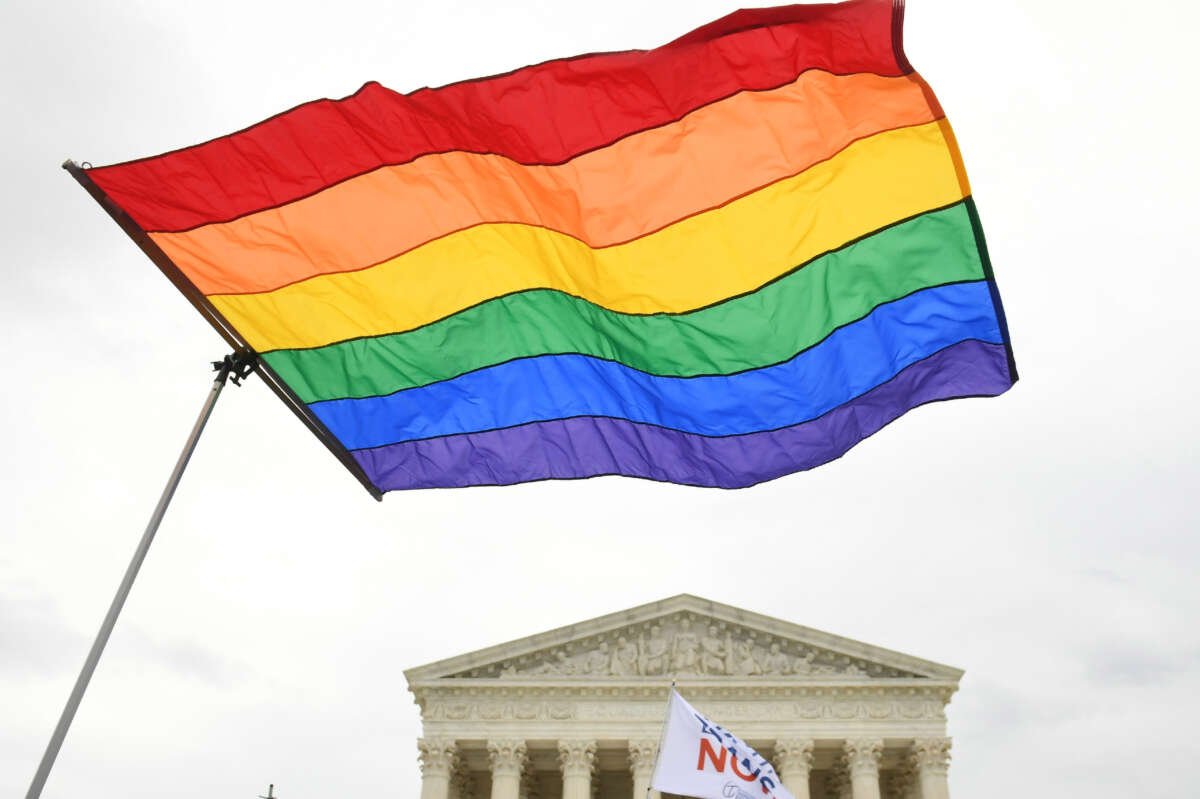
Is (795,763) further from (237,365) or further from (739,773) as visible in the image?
(237,365)

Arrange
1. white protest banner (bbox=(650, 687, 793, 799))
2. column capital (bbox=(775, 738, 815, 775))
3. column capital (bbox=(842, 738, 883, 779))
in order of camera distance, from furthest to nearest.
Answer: column capital (bbox=(775, 738, 815, 775)) → column capital (bbox=(842, 738, 883, 779)) → white protest banner (bbox=(650, 687, 793, 799))

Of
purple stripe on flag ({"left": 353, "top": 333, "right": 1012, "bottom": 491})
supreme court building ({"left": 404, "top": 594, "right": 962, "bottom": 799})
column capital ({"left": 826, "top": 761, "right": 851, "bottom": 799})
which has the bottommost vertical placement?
purple stripe on flag ({"left": 353, "top": 333, "right": 1012, "bottom": 491})

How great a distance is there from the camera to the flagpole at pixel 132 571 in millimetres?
7277

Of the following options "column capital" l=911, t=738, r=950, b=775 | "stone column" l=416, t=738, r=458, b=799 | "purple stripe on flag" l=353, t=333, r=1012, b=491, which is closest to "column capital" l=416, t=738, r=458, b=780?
"stone column" l=416, t=738, r=458, b=799

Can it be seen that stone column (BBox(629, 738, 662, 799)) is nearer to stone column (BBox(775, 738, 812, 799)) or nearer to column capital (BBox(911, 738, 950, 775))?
stone column (BBox(775, 738, 812, 799))

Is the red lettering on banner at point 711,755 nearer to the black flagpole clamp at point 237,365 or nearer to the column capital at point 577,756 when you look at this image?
the black flagpole clamp at point 237,365

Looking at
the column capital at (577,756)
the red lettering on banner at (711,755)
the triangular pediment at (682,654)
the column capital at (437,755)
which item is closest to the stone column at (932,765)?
the triangular pediment at (682,654)

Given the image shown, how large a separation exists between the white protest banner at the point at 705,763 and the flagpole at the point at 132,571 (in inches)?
282

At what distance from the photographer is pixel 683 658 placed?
131 feet

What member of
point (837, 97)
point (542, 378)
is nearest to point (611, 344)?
point (542, 378)

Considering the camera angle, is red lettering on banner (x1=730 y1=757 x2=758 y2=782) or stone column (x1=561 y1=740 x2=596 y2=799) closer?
red lettering on banner (x1=730 y1=757 x2=758 y2=782)

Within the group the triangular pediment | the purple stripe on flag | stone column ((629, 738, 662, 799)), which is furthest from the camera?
the triangular pediment

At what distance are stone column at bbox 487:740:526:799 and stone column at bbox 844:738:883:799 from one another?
11909mm

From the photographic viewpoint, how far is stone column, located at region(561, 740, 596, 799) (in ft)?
122
